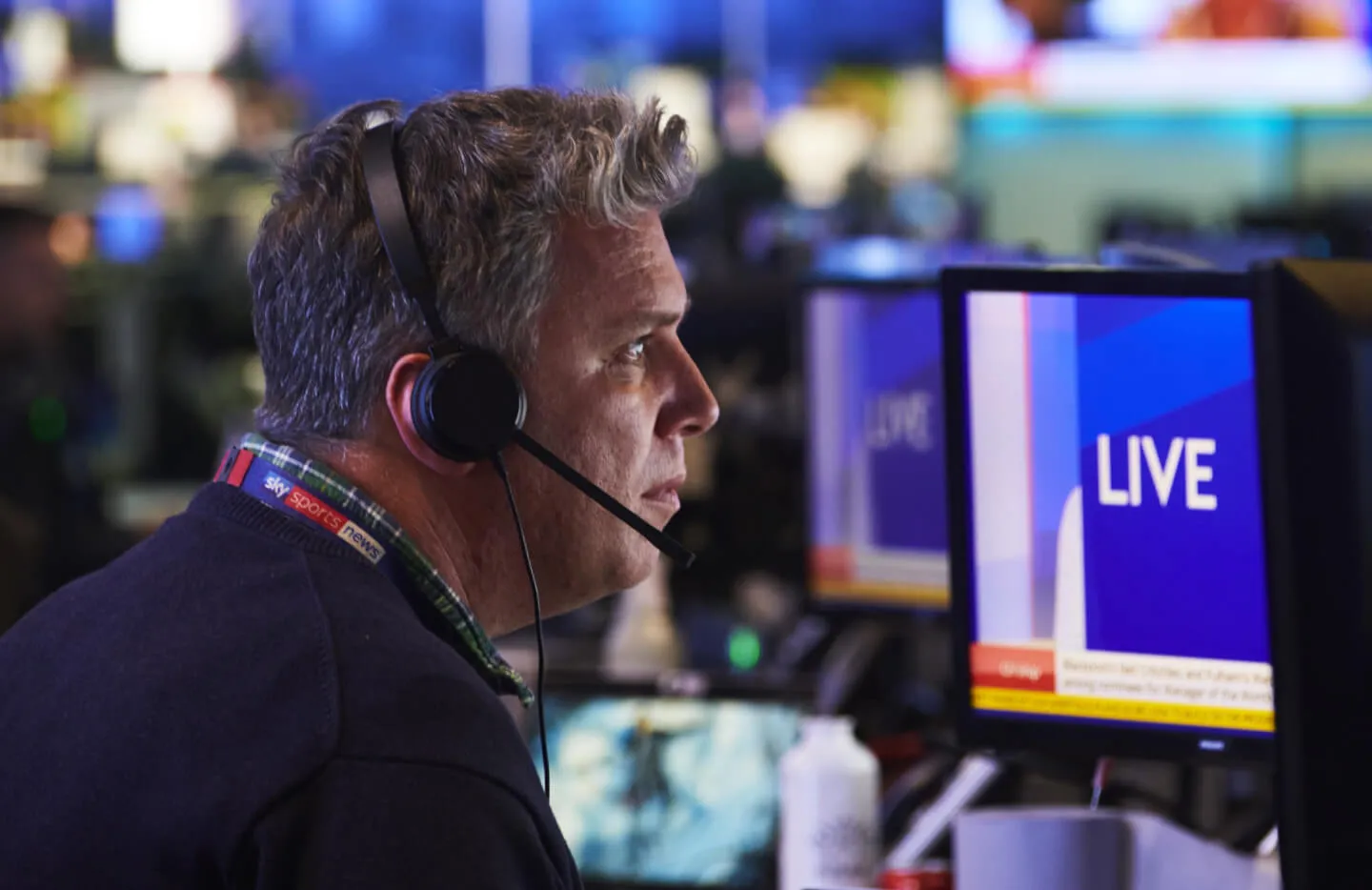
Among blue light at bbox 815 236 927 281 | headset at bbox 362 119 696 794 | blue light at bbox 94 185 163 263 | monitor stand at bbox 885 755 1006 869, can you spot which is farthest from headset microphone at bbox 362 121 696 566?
blue light at bbox 94 185 163 263

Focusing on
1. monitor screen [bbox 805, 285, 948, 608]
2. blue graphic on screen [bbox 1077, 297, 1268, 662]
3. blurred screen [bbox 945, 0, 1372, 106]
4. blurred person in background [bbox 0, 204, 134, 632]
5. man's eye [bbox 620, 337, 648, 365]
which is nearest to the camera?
man's eye [bbox 620, 337, 648, 365]

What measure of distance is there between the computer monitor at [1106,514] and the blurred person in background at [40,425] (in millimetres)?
2882

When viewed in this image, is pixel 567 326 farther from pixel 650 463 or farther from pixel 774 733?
pixel 774 733

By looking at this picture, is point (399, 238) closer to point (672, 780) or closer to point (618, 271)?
point (618, 271)

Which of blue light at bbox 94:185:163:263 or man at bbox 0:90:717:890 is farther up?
blue light at bbox 94:185:163:263

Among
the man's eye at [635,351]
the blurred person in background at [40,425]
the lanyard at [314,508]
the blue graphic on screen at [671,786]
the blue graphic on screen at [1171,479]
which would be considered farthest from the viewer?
the blurred person in background at [40,425]

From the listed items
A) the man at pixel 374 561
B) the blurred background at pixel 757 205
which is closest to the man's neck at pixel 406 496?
the man at pixel 374 561

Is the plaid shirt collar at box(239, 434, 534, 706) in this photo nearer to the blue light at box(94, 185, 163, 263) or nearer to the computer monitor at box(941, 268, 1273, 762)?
the computer monitor at box(941, 268, 1273, 762)

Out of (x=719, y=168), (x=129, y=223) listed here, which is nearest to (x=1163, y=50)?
(x=719, y=168)

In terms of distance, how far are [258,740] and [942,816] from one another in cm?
88

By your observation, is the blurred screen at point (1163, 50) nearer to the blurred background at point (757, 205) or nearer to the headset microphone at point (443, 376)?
the blurred background at point (757, 205)

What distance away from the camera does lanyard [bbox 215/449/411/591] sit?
112 cm

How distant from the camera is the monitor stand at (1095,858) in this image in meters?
1.38

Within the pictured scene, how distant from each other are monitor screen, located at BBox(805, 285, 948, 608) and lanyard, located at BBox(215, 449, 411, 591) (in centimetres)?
130
